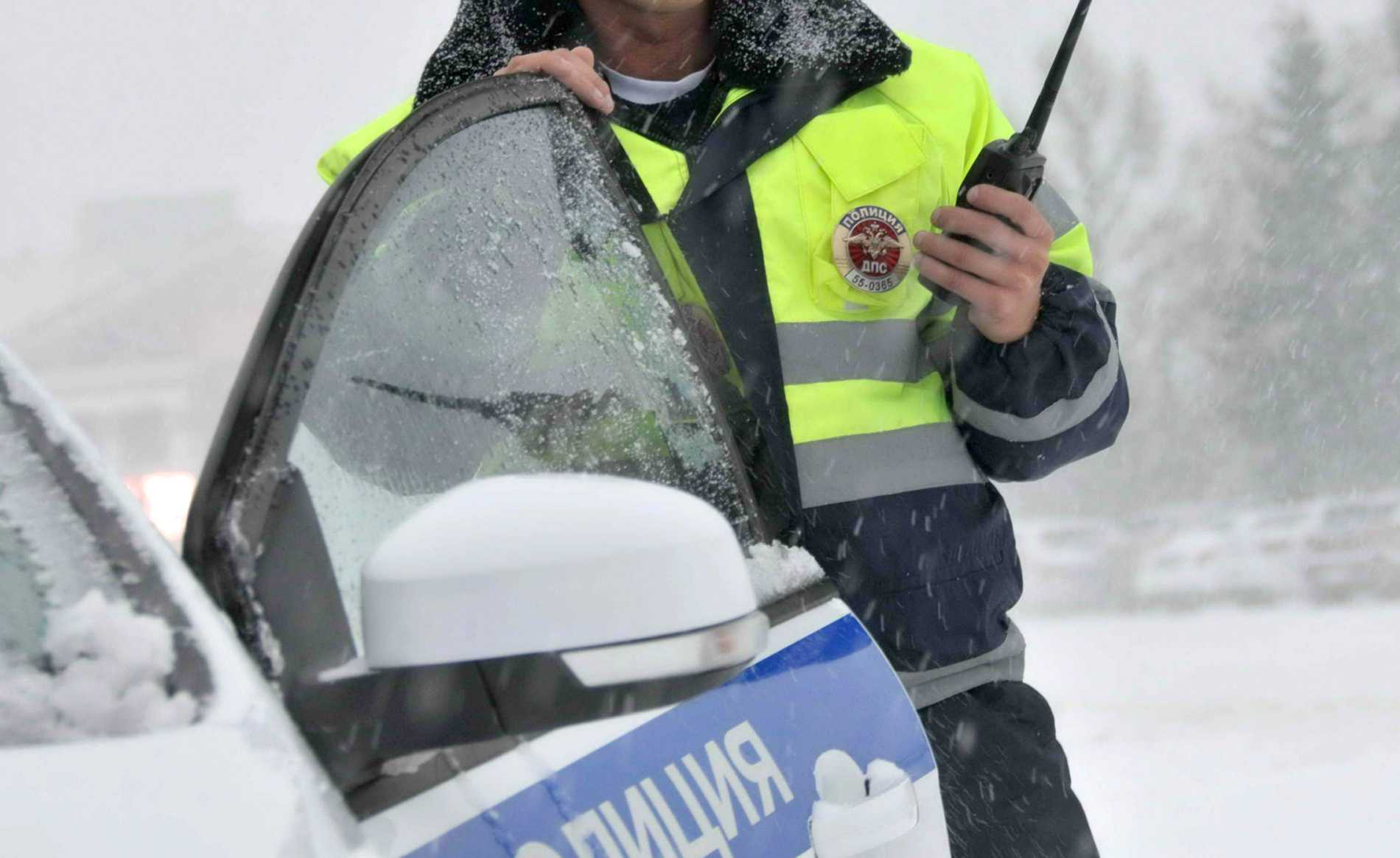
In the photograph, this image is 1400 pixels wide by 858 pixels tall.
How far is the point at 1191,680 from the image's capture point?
765 centimetres

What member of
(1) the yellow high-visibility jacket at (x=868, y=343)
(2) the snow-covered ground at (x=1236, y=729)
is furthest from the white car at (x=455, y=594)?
(2) the snow-covered ground at (x=1236, y=729)

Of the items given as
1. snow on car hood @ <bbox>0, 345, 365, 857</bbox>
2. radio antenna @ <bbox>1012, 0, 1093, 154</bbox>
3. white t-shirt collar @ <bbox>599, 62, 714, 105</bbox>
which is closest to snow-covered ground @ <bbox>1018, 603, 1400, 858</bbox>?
radio antenna @ <bbox>1012, 0, 1093, 154</bbox>

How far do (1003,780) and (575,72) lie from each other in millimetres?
1095

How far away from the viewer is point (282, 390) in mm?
1193

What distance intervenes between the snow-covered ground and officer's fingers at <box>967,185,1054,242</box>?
10.4ft

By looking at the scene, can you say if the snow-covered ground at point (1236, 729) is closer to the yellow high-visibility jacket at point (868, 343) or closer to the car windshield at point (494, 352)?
the yellow high-visibility jacket at point (868, 343)

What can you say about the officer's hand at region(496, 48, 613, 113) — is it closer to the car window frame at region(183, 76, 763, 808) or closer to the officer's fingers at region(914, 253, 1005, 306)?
the car window frame at region(183, 76, 763, 808)

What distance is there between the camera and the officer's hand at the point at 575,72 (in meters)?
1.72

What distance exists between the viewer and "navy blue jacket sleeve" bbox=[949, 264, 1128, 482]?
2020mm

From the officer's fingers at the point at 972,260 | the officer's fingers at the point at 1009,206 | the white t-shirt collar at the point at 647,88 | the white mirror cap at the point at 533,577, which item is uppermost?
the white mirror cap at the point at 533,577

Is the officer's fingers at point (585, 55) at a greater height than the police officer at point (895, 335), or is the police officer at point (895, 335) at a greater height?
the officer's fingers at point (585, 55)

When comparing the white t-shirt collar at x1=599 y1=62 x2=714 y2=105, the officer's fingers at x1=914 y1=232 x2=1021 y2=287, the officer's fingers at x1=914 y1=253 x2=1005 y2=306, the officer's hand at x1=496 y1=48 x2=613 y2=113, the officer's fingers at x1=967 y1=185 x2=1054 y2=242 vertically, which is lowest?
the officer's fingers at x1=914 y1=253 x2=1005 y2=306

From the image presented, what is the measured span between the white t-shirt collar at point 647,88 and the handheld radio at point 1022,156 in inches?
18.3

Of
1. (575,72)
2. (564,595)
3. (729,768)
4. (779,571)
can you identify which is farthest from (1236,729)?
(564,595)
